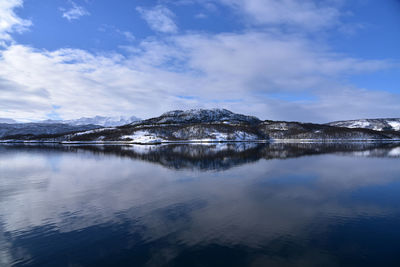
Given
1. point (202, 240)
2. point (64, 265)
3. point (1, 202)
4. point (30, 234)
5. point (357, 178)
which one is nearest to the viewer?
point (64, 265)

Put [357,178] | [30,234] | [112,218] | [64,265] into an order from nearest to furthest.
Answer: [64,265], [30,234], [112,218], [357,178]

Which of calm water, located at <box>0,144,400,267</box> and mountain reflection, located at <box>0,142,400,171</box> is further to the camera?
mountain reflection, located at <box>0,142,400,171</box>

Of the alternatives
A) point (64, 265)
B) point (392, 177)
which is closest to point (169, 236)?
point (64, 265)

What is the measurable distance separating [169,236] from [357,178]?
28570mm

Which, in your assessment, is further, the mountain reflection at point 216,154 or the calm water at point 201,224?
the mountain reflection at point 216,154

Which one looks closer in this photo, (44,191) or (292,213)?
(292,213)

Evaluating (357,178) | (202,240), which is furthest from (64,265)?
(357,178)

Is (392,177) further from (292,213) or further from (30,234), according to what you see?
(30,234)

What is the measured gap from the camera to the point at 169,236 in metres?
13.1

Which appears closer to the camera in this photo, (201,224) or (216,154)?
(201,224)

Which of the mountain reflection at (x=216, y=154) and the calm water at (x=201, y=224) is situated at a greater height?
the mountain reflection at (x=216, y=154)

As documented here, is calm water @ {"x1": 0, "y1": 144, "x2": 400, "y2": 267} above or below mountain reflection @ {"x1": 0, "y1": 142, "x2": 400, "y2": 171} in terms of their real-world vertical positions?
below

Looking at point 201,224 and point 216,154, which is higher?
point 216,154

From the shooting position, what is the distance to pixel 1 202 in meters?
20.2
